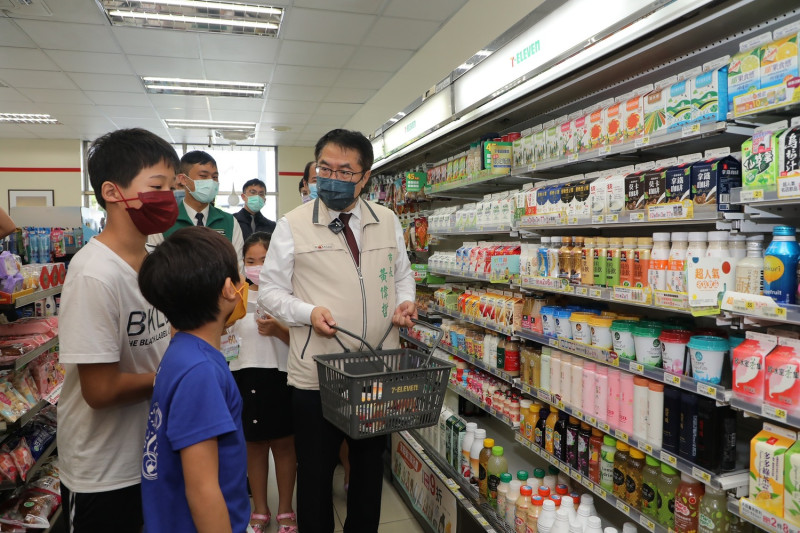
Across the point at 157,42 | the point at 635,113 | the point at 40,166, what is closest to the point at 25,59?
the point at 157,42

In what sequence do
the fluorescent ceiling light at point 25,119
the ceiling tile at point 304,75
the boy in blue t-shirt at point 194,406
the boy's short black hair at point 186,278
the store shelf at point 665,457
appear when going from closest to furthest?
the boy in blue t-shirt at point 194,406 < the boy's short black hair at point 186,278 < the store shelf at point 665,457 < the ceiling tile at point 304,75 < the fluorescent ceiling light at point 25,119

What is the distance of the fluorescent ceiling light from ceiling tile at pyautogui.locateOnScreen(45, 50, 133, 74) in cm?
361

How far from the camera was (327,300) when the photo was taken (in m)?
2.38

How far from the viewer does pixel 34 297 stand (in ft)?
9.88

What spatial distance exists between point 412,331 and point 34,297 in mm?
2789

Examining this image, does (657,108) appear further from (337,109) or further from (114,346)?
(337,109)

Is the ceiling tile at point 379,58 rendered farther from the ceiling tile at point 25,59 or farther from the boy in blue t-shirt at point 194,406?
the boy in blue t-shirt at point 194,406

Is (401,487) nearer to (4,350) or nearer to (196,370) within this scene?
(4,350)

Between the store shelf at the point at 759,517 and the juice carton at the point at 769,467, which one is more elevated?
the juice carton at the point at 769,467

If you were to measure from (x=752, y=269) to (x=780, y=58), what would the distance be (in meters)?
0.67

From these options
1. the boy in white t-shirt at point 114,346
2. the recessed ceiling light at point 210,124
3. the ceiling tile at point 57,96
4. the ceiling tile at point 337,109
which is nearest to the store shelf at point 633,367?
the boy in white t-shirt at point 114,346

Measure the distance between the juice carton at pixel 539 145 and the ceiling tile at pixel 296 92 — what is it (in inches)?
211

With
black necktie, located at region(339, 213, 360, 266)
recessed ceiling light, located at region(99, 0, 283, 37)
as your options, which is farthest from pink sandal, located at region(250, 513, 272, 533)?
recessed ceiling light, located at region(99, 0, 283, 37)

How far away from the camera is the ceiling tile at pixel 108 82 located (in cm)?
714
